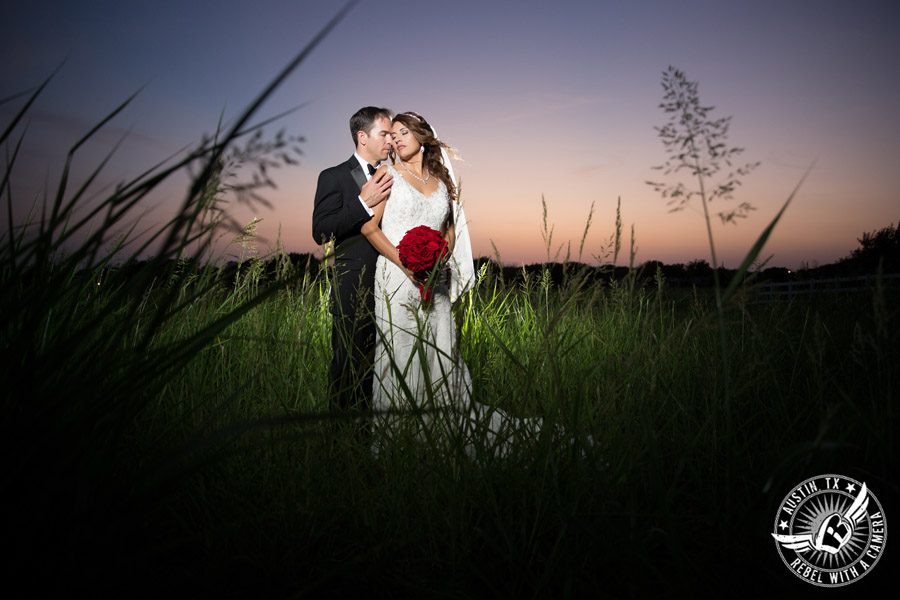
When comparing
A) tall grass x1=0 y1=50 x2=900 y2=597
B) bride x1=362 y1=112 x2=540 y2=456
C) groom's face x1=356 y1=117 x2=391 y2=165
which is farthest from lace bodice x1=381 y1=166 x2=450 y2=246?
tall grass x1=0 y1=50 x2=900 y2=597

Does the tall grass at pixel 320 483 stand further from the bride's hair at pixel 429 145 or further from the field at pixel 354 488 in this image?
the bride's hair at pixel 429 145

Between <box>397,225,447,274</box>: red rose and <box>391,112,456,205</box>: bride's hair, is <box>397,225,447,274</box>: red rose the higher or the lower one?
the lower one

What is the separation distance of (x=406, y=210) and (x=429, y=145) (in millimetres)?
711

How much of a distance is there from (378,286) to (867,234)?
46165 millimetres

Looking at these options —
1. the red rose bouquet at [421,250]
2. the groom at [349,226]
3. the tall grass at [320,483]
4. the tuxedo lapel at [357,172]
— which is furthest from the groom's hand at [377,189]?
the tall grass at [320,483]

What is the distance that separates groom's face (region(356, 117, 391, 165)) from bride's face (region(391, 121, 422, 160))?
1.50ft

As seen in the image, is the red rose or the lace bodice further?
the lace bodice

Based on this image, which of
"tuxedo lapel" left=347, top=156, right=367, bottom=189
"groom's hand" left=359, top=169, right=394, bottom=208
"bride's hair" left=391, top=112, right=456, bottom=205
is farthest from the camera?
"tuxedo lapel" left=347, top=156, right=367, bottom=189

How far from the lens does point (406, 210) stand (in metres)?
4.02

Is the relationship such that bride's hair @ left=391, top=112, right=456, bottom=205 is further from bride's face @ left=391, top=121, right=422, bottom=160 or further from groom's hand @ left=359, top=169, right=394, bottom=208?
groom's hand @ left=359, top=169, right=394, bottom=208

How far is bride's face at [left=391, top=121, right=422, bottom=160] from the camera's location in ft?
13.7

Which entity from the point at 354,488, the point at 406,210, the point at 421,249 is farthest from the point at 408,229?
the point at 354,488

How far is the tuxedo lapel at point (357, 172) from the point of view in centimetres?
427

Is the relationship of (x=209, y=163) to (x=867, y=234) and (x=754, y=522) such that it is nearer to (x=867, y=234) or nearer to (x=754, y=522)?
(x=754, y=522)
